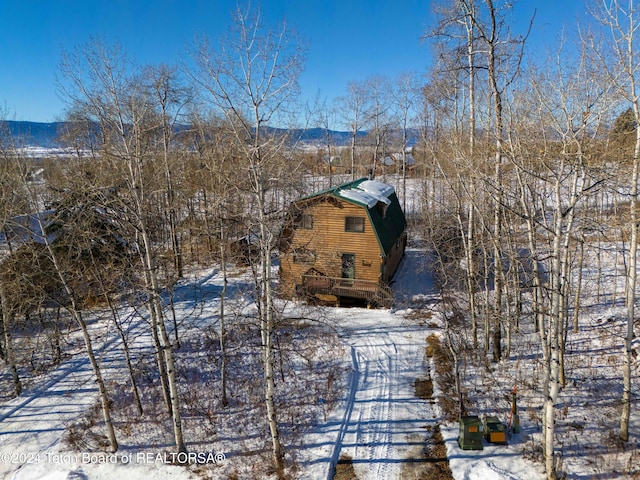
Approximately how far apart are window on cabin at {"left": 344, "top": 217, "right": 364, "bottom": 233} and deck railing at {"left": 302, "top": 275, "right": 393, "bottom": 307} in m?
2.38

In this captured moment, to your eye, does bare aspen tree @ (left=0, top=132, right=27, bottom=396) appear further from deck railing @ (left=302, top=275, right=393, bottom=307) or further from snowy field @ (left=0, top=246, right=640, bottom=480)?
deck railing @ (left=302, top=275, right=393, bottom=307)

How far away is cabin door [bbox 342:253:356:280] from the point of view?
19078 mm

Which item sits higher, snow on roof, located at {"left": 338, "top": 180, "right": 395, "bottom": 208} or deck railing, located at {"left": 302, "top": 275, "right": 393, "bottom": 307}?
snow on roof, located at {"left": 338, "top": 180, "right": 395, "bottom": 208}

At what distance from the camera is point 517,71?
9797 millimetres

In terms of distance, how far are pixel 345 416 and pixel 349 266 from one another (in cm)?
898

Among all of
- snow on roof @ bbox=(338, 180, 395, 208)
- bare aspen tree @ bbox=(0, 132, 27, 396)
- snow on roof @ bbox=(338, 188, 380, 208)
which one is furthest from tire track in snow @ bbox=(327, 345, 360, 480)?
bare aspen tree @ bbox=(0, 132, 27, 396)

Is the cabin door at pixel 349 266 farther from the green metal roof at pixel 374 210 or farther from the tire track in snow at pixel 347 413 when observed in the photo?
the tire track in snow at pixel 347 413

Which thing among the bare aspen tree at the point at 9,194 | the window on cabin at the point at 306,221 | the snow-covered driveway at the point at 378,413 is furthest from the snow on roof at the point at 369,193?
the bare aspen tree at the point at 9,194

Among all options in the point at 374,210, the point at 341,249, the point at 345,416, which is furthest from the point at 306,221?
the point at 345,416

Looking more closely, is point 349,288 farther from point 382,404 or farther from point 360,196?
point 382,404

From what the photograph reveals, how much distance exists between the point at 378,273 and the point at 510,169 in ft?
26.2

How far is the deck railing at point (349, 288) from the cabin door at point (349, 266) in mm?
432

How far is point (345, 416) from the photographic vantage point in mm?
11062

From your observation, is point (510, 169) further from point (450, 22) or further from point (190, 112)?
point (190, 112)
